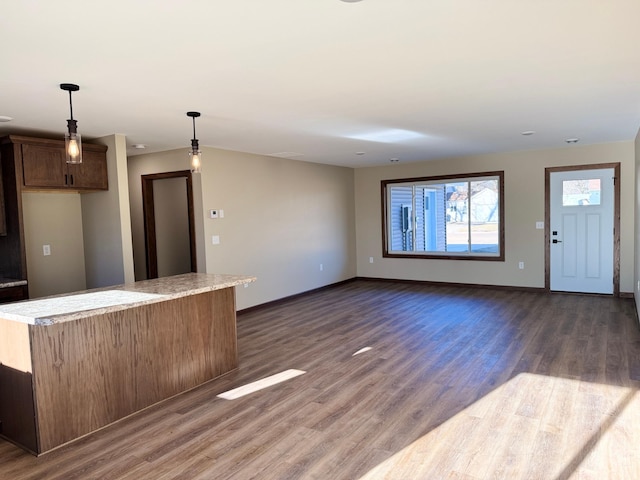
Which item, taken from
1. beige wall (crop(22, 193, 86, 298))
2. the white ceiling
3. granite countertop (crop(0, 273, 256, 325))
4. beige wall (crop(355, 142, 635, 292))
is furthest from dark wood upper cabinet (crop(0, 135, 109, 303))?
beige wall (crop(355, 142, 635, 292))

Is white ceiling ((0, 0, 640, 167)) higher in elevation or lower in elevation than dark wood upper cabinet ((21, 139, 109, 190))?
higher

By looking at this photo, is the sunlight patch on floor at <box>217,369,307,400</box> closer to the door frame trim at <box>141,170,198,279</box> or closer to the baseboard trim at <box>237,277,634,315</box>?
the baseboard trim at <box>237,277,634,315</box>

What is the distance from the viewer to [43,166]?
14.3ft

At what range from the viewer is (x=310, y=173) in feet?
25.3

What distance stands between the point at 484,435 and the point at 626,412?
1.05 m

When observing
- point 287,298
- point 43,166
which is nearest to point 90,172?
point 43,166

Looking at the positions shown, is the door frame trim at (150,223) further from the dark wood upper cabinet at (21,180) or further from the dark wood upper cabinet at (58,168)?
the dark wood upper cabinet at (21,180)

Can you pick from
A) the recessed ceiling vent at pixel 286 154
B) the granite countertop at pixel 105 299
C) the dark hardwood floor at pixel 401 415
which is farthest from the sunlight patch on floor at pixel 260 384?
the recessed ceiling vent at pixel 286 154

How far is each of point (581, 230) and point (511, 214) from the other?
40.8 inches

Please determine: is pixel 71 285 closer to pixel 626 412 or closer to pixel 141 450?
pixel 141 450

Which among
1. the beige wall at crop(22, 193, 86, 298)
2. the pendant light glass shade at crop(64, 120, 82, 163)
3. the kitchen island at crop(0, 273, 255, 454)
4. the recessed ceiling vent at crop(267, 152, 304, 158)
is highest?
the recessed ceiling vent at crop(267, 152, 304, 158)

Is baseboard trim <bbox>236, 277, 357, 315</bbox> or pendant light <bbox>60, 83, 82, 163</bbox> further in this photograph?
baseboard trim <bbox>236, 277, 357, 315</bbox>

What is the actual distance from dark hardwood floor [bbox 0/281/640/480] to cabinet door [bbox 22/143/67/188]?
2494 millimetres

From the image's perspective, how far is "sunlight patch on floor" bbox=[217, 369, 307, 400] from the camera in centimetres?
349
